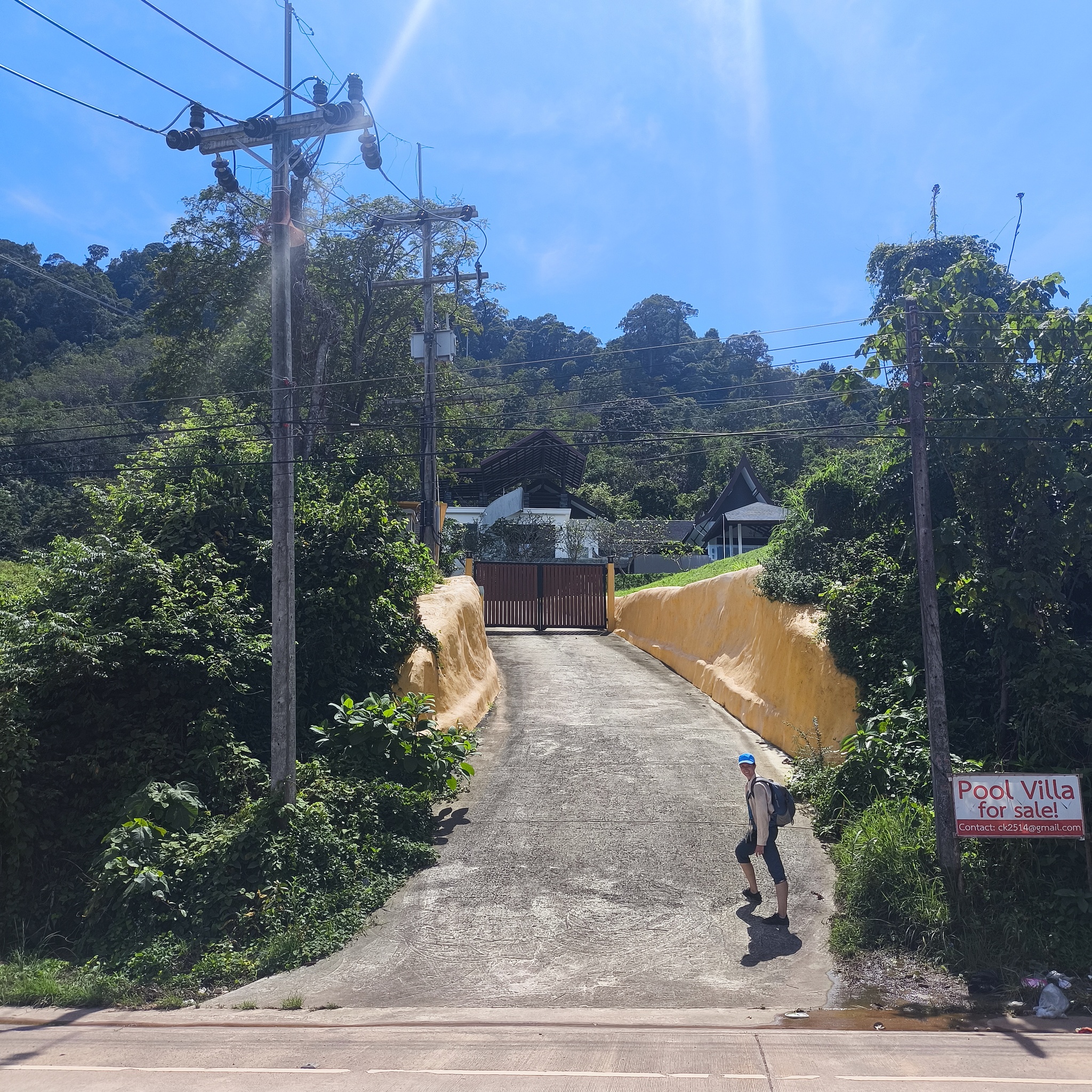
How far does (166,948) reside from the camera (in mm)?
8023

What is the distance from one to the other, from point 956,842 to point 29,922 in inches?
339

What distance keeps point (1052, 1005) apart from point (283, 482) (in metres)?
8.31

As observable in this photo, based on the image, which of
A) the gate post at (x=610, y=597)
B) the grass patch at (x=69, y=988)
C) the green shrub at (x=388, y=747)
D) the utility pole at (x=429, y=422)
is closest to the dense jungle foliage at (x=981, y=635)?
the green shrub at (x=388, y=747)

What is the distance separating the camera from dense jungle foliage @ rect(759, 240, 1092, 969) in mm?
8273

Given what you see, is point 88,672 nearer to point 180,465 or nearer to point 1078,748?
point 180,465

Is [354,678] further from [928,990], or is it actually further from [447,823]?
[928,990]

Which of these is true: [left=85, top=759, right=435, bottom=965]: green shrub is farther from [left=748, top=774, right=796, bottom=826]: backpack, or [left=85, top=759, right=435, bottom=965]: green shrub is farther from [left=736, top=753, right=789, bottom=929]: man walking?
[left=748, top=774, right=796, bottom=826]: backpack

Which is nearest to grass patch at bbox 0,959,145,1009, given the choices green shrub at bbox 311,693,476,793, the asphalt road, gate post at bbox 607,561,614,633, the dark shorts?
the asphalt road

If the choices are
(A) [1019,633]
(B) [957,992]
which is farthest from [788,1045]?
(A) [1019,633]

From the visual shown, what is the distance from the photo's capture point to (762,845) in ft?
28.4

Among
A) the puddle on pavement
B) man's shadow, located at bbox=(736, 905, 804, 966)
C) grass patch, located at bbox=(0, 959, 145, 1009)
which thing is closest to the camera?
the puddle on pavement

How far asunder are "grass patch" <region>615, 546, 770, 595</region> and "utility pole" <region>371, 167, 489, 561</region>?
5.70 meters

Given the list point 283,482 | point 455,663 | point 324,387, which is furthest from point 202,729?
point 324,387

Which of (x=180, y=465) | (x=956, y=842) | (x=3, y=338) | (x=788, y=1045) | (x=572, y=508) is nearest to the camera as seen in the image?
(x=788, y=1045)
